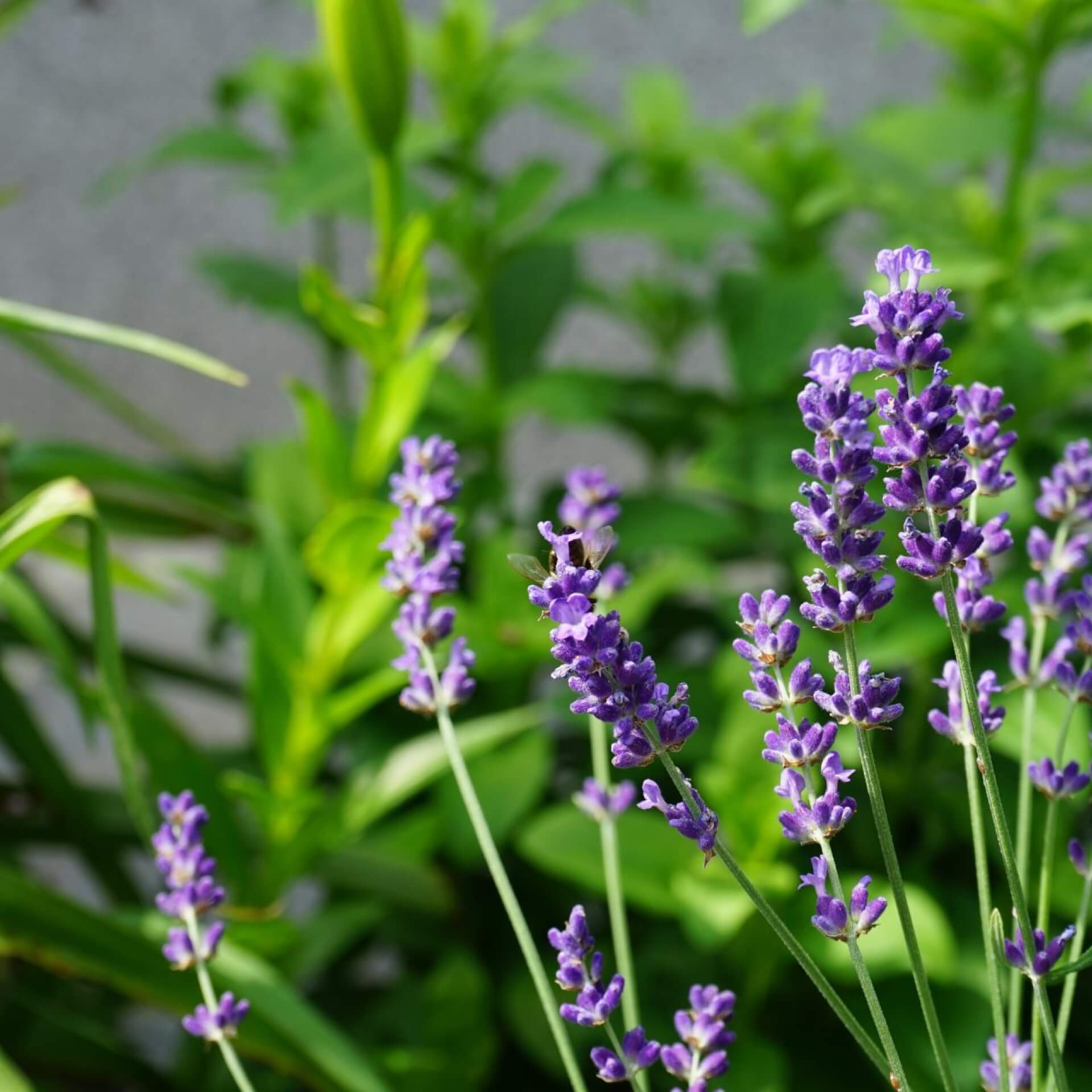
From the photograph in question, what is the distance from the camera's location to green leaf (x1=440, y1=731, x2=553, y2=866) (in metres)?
0.81

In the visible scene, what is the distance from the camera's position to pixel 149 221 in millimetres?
1671

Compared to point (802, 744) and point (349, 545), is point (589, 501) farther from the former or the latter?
point (349, 545)

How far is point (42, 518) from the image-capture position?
0.46 meters

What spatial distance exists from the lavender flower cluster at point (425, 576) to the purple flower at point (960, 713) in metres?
0.11

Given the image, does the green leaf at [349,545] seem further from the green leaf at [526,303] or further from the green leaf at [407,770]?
the green leaf at [526,303]

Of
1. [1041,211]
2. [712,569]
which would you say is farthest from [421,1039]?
[1041,211]

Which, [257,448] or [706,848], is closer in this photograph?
[706,848]

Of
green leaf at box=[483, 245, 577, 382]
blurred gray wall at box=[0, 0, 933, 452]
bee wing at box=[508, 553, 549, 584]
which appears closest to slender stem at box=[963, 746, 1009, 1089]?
bee wing at box=[508, 553, 549, 584]

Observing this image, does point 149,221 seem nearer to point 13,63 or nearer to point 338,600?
point 13,63

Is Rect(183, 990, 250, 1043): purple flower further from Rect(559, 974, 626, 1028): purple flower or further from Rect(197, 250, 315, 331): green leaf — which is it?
Rect(197, 250, 315, 331): green leaf

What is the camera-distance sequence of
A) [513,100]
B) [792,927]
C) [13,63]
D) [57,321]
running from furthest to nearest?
1. [13,63]
2. [513,100]
3. [792,927]
4. [57,321]

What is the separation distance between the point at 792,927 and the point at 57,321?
1.49ft

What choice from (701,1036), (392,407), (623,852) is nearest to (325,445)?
(392,407)

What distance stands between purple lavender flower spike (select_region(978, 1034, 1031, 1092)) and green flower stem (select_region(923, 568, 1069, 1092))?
3 centimetres
